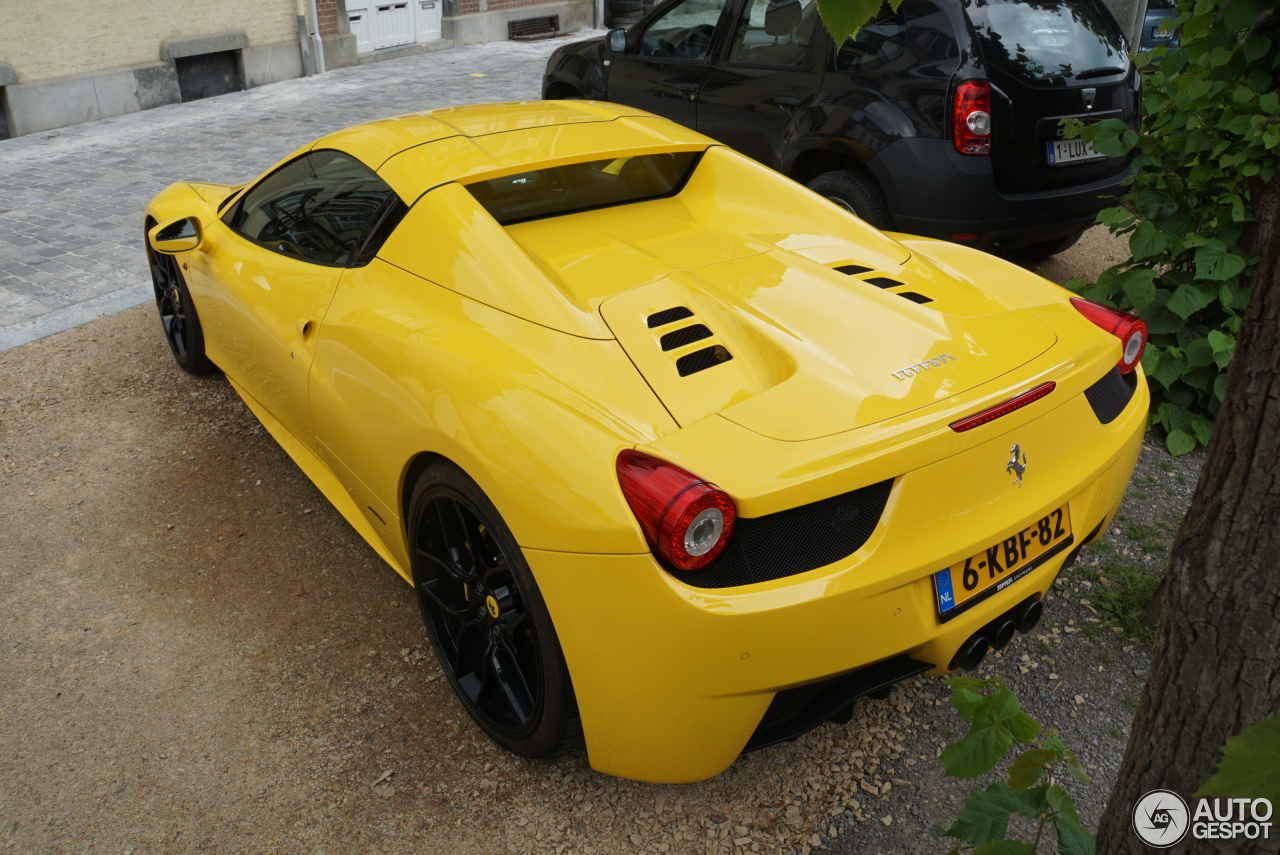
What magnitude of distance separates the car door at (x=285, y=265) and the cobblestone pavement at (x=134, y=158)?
221cm

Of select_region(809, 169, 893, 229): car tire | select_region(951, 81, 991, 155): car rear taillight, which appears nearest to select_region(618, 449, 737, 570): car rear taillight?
select_region(809, 169, 893, 229): car tire

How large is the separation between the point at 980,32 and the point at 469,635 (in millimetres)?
3943

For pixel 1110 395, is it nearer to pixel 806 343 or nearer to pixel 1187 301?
pixel 806 343

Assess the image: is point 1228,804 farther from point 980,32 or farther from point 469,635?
point 980,32

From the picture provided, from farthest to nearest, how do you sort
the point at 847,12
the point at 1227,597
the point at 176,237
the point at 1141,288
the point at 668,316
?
the point at 1141,288 → the point at 176,237 → the point at 668,316 → the point at 1227,597 → the point at 847,12

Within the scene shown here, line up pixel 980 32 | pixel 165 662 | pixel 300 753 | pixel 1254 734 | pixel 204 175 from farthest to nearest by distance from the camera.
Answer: pixel 204 175, pixel 980 32, pixel 165 662, pixel 300 753, pixel 1254 734

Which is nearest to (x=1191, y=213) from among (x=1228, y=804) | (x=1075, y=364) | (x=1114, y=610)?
(x=1114, y=610)

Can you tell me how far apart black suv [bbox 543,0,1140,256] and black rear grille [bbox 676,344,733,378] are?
9.70 feet

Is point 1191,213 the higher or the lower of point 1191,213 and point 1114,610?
the higher

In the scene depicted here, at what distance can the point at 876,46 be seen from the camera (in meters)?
5.16

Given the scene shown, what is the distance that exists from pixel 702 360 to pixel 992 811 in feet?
3.84

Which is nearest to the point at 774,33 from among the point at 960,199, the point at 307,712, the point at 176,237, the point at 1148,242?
the point at 960,199

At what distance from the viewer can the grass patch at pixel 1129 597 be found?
3.12m

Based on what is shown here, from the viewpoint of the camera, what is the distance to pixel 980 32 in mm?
4895
